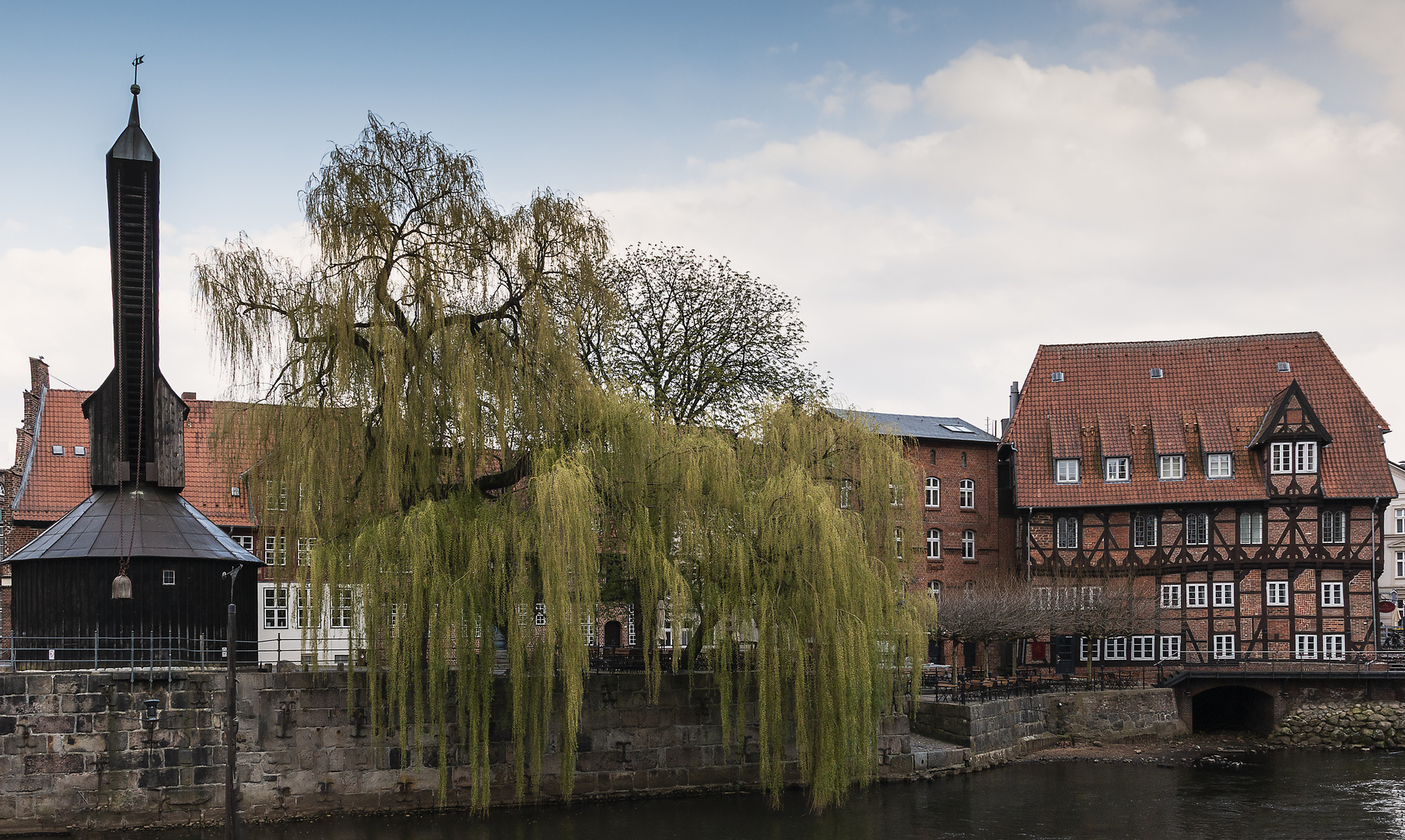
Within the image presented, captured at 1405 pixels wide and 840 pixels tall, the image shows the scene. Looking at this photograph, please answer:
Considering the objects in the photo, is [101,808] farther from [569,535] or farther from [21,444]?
[21,444]

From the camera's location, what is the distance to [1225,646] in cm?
4162

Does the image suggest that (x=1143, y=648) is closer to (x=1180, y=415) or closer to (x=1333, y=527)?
→ (x=1333, y=527)

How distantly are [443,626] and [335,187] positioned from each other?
792cm

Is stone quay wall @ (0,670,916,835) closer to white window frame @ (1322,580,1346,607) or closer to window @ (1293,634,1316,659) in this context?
window @ (1293,634,1316,659)

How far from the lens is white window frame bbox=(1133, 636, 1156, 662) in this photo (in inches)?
1650

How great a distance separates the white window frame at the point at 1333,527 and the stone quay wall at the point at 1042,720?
8.49m

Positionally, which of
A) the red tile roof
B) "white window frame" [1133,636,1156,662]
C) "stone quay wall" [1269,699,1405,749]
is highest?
the red tile roof

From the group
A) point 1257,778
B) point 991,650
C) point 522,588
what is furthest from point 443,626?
point 991,650

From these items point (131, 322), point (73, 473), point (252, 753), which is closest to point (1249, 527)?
point (252, 753)

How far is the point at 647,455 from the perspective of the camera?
960 inches

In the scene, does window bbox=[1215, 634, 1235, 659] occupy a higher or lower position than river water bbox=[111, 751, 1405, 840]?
higher

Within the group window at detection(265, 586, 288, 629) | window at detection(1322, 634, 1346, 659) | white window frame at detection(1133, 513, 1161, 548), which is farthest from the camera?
white window frame at detection(1133, 513, 1161, 548)

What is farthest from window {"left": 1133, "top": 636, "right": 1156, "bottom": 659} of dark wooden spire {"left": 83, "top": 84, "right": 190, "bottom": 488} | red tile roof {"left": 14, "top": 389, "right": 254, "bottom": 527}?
dark wooden spire {"left": 83, "top": 84, "right": 190, "bottom": 488}

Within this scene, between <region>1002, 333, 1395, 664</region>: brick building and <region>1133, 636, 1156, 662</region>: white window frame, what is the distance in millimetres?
56
